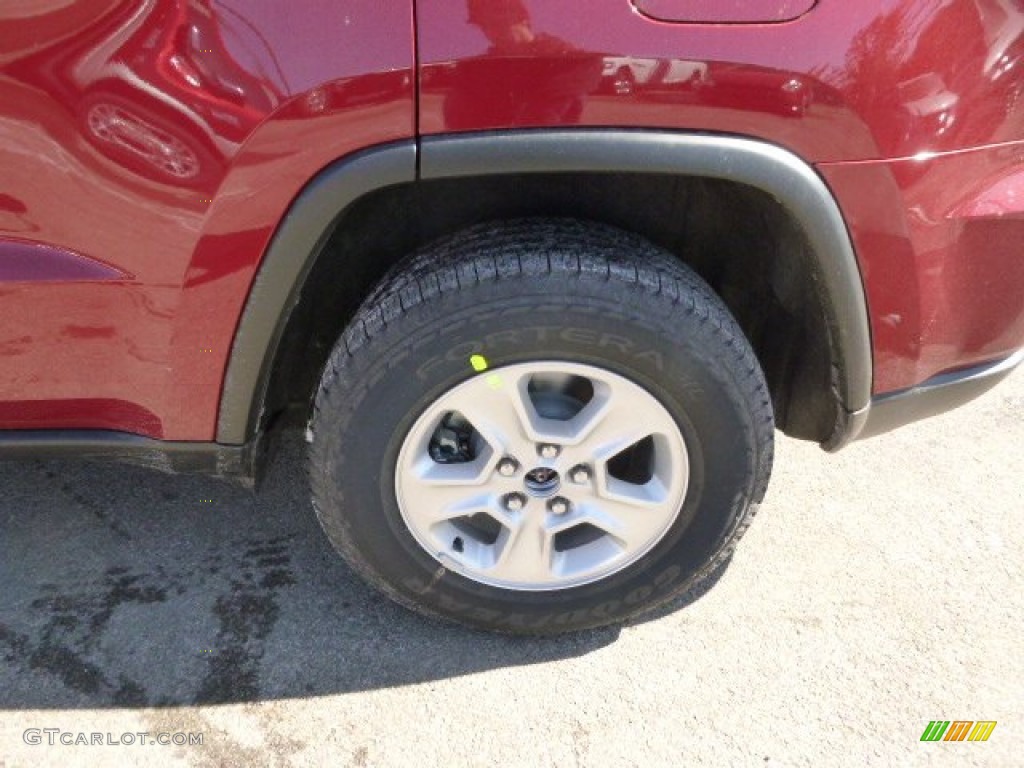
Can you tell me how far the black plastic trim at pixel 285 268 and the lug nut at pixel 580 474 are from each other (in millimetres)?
661

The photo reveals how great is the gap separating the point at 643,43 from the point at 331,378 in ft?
2.77

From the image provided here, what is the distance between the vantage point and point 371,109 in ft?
4.81

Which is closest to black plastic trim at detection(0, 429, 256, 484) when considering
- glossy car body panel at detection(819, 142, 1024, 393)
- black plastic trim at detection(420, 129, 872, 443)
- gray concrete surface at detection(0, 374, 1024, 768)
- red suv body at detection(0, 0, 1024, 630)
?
red suv body at detection(0, 0, 1024, 630)

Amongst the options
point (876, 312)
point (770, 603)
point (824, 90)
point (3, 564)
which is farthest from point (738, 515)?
point (3, 564)

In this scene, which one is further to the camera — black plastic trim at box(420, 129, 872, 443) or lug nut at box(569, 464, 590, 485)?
lug nut at box(569, 464, 590, 485)

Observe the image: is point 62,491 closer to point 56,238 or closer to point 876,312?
point 56,238

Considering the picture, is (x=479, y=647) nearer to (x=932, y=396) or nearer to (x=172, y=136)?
(x=932, y=396)

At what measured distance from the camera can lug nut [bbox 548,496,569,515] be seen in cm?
196

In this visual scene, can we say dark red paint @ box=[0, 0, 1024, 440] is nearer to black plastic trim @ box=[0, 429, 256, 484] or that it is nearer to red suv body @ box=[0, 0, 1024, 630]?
red suv body @ box=[0, 0, 1024, 630]

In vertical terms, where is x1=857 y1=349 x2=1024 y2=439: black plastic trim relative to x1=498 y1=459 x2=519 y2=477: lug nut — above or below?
above

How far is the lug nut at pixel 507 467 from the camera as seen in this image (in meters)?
1.89

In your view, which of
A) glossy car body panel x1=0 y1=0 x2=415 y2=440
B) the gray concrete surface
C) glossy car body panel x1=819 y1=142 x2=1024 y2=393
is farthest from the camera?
the gray concrete surface

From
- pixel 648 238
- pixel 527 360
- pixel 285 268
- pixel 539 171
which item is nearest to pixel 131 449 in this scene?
pixel 285 268

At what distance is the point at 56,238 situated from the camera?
5.22 ft
